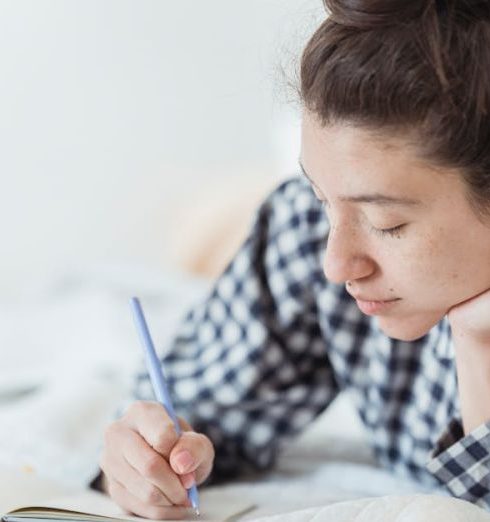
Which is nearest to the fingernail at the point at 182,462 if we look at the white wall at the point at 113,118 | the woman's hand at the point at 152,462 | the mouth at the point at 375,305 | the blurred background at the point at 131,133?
the woman's hand at the point at 152,462

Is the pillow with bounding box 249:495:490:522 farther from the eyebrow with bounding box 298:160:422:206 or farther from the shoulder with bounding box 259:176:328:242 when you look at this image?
the shoulder with bounding box 259:176:328:242

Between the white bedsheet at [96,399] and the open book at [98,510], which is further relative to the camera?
the white bedsheet at [96,399]

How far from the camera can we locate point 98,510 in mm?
838

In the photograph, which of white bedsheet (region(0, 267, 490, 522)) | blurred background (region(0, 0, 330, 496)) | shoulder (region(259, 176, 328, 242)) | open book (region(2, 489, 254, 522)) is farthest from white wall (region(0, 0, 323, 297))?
open book (region(2, 489, 254, 522))

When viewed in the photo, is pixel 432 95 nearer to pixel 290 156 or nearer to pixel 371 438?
pixel 371 438

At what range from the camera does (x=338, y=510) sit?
A: 2.41 feet

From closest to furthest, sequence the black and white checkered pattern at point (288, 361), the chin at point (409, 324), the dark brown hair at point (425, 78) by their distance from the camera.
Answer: the dark brown hair at point (425, 78) → the chin at point (409, 324) → the black and white checkered pattern at point (288, 361)

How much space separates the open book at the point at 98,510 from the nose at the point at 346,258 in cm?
21

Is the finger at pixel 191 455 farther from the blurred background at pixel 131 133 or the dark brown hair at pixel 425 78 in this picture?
the blurred background at pixel 131 133

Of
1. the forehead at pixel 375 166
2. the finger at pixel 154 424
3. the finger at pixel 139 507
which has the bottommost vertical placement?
the finger at pixel 139 507

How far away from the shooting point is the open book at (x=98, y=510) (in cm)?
74

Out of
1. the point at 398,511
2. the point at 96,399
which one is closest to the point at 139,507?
the point at 398,511

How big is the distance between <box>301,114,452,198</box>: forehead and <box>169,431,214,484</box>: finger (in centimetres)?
22

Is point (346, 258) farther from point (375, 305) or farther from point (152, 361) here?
point (152, 361)
